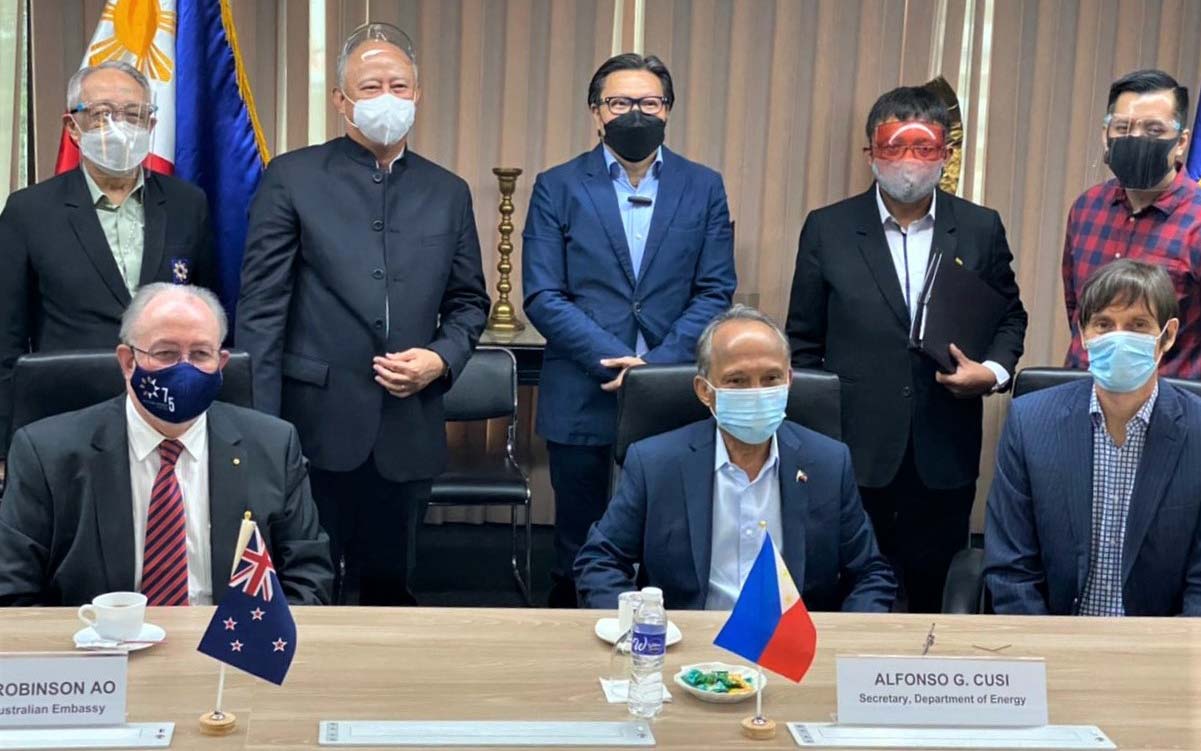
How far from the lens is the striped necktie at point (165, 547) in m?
2.60

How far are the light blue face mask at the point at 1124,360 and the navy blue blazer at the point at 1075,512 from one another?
0.07 metres

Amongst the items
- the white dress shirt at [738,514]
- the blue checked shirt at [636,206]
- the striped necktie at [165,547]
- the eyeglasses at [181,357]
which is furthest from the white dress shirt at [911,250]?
the striped necktie at [165,547]

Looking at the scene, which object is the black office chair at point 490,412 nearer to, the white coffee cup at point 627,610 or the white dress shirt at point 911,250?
the white dress shirt at point 911,250

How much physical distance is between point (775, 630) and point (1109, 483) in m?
1.19

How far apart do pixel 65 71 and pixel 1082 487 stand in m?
3.85

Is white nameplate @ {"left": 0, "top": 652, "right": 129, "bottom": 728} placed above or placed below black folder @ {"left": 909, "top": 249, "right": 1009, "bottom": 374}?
below

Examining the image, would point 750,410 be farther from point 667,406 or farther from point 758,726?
point 758,726

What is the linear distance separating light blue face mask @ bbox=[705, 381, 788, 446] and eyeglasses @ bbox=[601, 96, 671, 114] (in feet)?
4.09

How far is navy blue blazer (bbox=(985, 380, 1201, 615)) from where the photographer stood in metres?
2.76

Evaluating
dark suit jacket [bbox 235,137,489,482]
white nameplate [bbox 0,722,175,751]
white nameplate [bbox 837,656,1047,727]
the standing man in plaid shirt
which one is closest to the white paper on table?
white nameplate [bbox 837,656,1047,727]

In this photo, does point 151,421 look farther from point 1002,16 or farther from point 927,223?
point 1002,16

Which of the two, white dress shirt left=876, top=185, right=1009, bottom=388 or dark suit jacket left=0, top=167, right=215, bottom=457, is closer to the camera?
dark suit jacket left=0, top=167, right=215, bottom=457

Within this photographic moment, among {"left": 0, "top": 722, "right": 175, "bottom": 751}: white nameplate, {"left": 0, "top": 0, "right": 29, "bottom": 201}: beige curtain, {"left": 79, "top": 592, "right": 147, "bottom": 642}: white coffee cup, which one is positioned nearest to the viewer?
{"left": 0, "top": 722, "right": 175, "bottom": 751}: white nameplate

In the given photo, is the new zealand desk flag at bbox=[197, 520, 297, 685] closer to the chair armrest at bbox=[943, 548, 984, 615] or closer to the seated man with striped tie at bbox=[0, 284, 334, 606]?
the seated man with striped tie at bbox=[0, 284, 334, 606]
